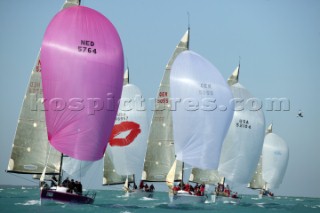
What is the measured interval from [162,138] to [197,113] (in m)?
10.5

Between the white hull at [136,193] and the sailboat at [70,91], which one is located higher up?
the sailboat at [70,91]

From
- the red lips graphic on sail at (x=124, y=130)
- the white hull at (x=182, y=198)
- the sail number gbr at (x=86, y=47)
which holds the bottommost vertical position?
the white hull at (x=182, y=198)

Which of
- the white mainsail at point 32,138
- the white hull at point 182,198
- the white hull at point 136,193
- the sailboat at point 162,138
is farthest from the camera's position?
the white hull at point 136,193

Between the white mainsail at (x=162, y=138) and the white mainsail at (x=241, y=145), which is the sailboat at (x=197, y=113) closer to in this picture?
the white mainsail at (x=162, y=138)

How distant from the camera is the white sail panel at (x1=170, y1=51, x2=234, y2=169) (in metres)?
42.6

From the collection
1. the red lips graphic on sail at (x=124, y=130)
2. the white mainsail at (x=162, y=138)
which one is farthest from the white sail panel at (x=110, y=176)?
the white mainsail at (x=162, y=138)

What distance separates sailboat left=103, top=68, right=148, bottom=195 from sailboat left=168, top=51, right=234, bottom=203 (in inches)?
463

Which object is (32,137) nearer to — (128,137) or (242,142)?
(128,137)

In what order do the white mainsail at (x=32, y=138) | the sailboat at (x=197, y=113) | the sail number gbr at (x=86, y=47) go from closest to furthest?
the sail number gbr at (x=86, y=47)
the white mainsail at (x=32, y=138)
the sailboat at (x=197, y=113)

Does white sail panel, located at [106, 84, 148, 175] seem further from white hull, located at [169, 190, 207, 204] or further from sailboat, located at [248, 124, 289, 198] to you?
sailboat, located at [248, 124, 289, 198]

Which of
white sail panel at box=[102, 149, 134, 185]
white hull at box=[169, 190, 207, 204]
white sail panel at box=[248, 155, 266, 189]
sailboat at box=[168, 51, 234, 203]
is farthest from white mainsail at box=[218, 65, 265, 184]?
white sail panel at box=[248, 155, 266, 189]

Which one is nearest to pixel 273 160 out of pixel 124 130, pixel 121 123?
pixel 124 130

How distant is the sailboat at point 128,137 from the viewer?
55.4 meters

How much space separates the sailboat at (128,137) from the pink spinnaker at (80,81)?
17767mm
